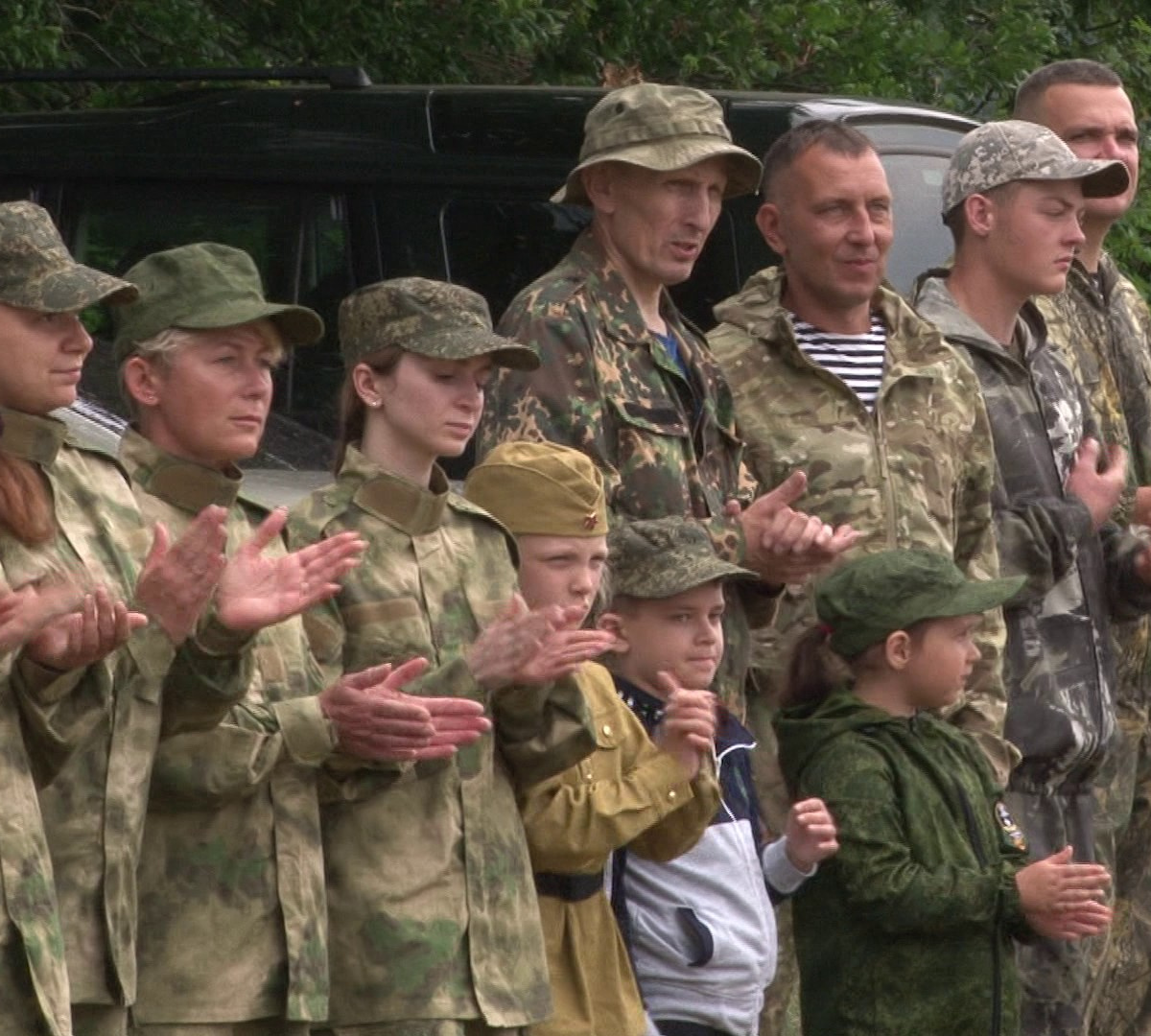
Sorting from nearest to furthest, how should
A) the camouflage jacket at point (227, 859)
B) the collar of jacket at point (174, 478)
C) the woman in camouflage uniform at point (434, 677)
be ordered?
the camouflage jacket at point (227, 859)
the collar of jacket at point (174, 478)
the woman in camouflage uniform at point (434, 677)

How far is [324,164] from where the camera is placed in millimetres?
9742

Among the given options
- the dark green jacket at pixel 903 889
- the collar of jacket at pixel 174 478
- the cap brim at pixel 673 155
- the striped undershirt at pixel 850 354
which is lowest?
the dark green jacket at pixel 903 889

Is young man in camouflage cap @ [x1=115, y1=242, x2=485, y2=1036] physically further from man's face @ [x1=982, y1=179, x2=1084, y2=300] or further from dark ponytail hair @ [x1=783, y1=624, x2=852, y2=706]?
man's face @ [x1=982, y1=179, x2=1084, y2=300]

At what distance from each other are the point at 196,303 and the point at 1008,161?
2845 millimetres

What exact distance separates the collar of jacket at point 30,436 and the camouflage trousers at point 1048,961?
3181mm

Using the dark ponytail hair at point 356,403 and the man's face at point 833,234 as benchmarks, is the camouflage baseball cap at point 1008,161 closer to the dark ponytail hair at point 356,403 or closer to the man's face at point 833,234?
the man's face at point 833,234

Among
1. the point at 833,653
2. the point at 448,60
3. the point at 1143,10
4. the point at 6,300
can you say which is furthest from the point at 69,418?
the point at 1143,10

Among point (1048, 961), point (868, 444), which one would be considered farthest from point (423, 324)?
point (1048, 961)

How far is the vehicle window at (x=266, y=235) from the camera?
31.3 ft

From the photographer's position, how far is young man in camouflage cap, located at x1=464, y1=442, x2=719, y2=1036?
19.3 ft

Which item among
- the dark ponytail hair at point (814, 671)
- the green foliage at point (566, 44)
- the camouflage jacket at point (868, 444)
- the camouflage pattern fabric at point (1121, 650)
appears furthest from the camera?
the green foliage at point (566, 44)

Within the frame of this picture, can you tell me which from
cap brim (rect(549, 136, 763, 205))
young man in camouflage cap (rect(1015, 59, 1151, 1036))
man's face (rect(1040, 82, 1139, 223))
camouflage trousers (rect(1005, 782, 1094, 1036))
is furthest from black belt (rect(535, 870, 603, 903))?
man's face (rect(1040, 82, 1139, 223))

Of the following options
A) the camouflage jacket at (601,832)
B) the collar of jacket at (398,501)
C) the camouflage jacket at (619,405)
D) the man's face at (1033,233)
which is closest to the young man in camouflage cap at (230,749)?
the collar of jacket at (398,501)

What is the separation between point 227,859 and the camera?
5.44 meters
